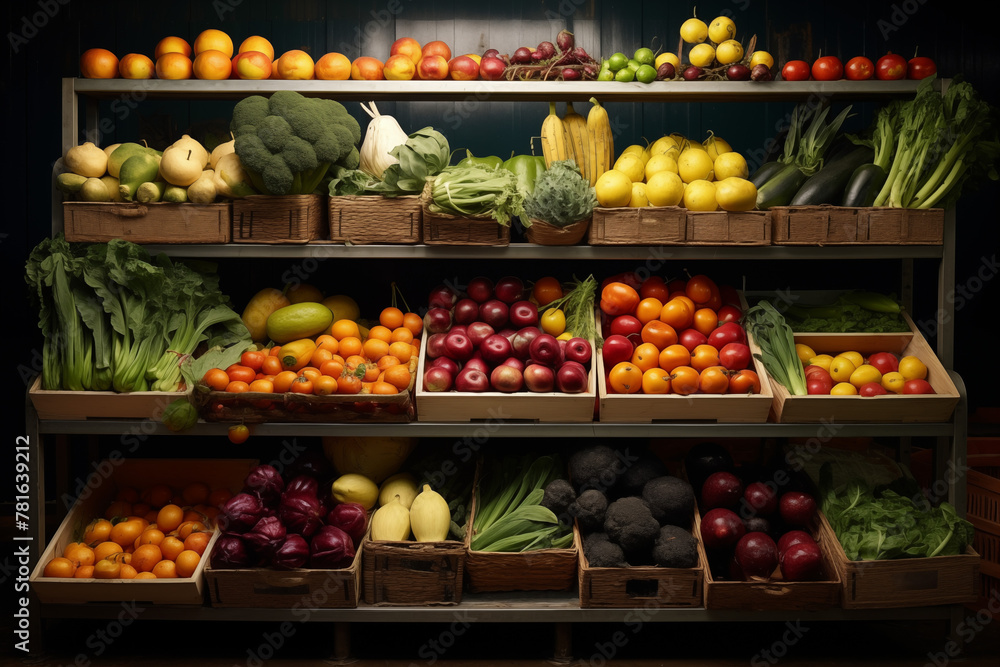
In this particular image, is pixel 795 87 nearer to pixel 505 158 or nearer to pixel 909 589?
pixel 505 158

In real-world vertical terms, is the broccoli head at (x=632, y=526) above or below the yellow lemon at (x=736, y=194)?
below

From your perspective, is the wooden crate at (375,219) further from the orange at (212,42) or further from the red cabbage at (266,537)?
the red cabbage at (266,537)

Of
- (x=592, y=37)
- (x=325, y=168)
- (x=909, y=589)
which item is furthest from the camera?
(x=592, y=37)

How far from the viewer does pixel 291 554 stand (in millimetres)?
3256

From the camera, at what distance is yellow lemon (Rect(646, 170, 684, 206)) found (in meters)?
3.45

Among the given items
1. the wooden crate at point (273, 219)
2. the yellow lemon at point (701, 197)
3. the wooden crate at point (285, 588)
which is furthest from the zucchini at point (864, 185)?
the wooden crate at point (285, 588)

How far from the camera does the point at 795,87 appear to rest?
11.7 ft

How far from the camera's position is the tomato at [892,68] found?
3.54 m

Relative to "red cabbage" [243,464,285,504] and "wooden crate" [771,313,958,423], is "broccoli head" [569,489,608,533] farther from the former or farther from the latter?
"red cabbage" [243,464,285,504]

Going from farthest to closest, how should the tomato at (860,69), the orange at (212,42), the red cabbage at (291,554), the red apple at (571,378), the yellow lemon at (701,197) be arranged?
the orange at (212,42), the tomato at (860,69), the yellow lemon at (701,197), the red apple at (571,378), the red cabbage at (291,554)

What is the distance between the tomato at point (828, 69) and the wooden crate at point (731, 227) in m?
0.70

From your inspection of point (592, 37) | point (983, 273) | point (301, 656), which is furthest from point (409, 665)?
point (983, 273)

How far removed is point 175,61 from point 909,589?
12.3 ft

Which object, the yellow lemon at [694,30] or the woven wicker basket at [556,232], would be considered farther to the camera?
the yellow lemon at [694,30]
